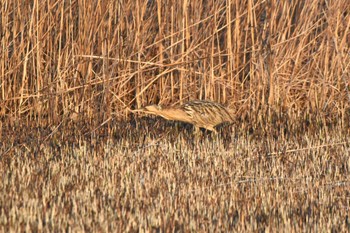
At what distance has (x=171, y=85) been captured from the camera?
25.0ft

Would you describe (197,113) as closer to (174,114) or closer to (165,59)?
(174,114)

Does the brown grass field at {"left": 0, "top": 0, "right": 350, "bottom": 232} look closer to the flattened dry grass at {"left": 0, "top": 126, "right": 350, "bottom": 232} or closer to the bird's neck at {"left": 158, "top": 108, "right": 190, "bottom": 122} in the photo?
the flattened dry grass at {"left": 0, "top": 126, "right": 350, "bottom": 232}

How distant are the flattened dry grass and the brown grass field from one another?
0.03 metres

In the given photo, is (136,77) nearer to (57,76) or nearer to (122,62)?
(122,62)

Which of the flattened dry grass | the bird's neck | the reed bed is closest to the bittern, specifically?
the bird's neck

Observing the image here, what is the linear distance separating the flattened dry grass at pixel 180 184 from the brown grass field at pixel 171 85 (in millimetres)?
28

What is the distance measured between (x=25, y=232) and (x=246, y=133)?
3257 mm

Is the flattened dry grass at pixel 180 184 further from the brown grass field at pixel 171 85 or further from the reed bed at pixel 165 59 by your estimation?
the reed bed at pixel 165 59

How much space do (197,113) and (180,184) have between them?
5.88 ft

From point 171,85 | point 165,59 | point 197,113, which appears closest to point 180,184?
point 197,113

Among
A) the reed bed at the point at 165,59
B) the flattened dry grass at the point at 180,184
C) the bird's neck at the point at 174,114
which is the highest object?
the reed bed at the point at 165,59

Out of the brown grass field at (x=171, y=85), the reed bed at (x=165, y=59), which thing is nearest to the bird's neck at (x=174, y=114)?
the brown grass field at (x=171, y=85)

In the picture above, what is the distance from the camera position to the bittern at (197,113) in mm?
6809

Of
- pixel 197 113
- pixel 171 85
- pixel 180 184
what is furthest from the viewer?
pixel 171 85
